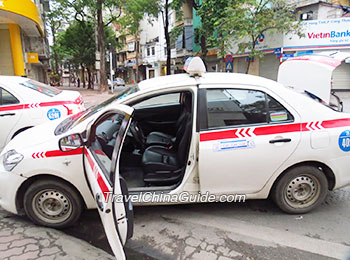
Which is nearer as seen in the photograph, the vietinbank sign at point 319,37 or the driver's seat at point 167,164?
the driver's seat at point 167,164

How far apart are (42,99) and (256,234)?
4.41 m

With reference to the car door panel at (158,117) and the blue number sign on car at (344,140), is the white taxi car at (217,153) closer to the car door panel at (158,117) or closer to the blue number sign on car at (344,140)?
the blue number sign on car at (344,140)

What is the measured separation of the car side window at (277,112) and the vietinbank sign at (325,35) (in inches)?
605

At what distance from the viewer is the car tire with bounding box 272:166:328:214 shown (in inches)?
113

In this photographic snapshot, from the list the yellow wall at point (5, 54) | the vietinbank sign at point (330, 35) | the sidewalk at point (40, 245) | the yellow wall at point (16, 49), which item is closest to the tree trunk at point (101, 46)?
the yellow wall at point (16, 49)

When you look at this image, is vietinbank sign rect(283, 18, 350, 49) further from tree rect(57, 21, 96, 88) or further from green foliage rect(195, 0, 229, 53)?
tree rect(57, 21, 96, 88)

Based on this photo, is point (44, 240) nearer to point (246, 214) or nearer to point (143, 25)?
point (246, 214)

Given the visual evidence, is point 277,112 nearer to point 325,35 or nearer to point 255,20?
point 255,20

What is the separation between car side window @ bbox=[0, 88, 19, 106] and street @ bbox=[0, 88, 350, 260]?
2410mm

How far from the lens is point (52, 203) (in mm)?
2773

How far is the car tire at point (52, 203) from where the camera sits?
2684 mm

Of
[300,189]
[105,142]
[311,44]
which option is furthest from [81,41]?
[300,189]

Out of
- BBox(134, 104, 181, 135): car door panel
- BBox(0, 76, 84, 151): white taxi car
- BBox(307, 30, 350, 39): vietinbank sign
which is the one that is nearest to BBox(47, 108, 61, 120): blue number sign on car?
BBox(0, 76, 84, 151): white taxi car

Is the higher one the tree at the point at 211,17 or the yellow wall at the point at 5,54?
the tree at the point at 211,17
